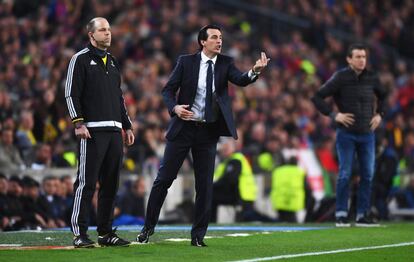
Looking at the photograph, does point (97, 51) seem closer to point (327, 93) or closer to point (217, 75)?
point (217, 75)

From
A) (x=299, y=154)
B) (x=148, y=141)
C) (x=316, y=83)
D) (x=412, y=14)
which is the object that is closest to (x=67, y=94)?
(x=148, y=141)

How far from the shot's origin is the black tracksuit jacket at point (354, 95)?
48.8 ft

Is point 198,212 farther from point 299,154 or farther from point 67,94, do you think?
point 299,154

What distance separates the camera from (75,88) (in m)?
11.0

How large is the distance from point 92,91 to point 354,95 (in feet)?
15.9

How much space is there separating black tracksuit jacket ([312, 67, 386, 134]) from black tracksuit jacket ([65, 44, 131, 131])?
4.46m

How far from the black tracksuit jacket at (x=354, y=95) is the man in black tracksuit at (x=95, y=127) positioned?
4.42 m

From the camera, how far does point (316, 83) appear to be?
91.8ft

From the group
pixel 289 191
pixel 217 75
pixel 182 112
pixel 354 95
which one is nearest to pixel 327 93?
pixel 354 95

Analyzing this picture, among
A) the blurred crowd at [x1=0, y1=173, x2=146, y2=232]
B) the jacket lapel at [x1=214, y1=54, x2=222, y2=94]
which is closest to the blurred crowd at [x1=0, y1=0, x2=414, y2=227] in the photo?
the blurred crowd at [x1=0, y1=173, x2=146, y2=232]

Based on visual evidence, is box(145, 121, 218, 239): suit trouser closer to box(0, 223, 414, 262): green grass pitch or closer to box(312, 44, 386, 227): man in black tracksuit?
box(0, 223, 414, 262): green grass pitch

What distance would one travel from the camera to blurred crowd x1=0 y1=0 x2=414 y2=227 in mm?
18891

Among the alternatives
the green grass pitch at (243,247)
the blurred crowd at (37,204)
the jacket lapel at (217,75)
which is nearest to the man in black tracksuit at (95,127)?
the green grass pitch at (243,247)

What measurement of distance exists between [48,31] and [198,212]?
13100mm
